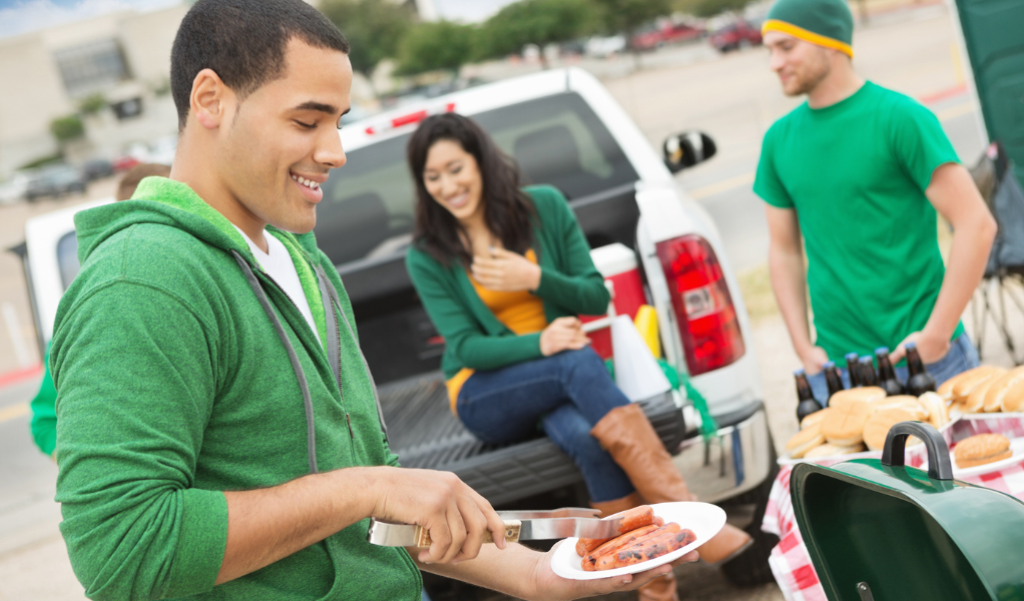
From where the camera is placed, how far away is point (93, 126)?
193 ft

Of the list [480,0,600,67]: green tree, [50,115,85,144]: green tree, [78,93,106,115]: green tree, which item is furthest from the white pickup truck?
[78,93,106,115]: green tree

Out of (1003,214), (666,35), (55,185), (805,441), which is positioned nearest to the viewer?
(805,441)

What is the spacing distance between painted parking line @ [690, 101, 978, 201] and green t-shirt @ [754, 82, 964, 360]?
44.4ft

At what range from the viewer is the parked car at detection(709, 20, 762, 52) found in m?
39.0

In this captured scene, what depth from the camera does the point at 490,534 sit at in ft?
4.41

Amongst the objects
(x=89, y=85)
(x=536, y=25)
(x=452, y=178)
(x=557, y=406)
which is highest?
(x=89, y=85)

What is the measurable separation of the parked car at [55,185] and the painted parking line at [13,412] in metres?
29.1

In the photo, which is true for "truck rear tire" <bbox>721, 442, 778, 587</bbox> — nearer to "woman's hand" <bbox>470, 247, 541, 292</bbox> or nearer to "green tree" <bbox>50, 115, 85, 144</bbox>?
"woman's hand" <bbox>470, 247, 541, 292</bbox>

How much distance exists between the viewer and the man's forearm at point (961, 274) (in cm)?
285

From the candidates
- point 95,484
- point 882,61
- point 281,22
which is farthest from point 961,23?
point 882,61

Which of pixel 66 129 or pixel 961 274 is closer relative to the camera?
pixel 961 274

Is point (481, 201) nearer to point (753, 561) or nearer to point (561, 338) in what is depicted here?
point (561, 338)

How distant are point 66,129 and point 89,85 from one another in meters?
11.8

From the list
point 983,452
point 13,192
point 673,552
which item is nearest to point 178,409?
point 673,552
